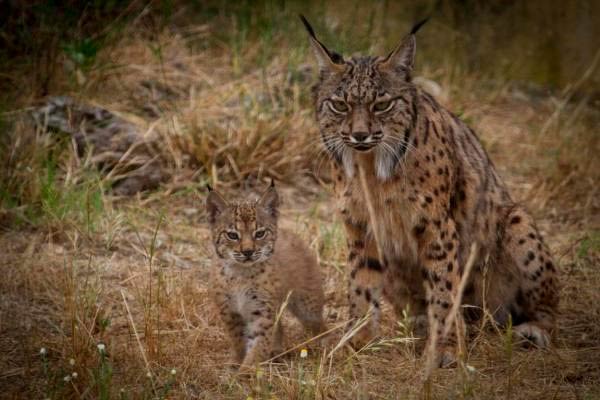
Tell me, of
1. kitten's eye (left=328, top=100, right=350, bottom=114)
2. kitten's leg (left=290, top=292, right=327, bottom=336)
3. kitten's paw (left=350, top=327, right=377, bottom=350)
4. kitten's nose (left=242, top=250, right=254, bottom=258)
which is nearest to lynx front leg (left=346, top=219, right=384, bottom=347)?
kitten's paw (left=350, top=327, right=377, bottom=350)

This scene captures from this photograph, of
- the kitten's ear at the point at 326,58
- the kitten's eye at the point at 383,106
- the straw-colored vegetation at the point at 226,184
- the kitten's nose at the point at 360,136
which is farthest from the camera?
the kitten's ear at the point at 326,58

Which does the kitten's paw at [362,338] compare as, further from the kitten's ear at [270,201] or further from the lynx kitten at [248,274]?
the kitten's ear at [270,201]

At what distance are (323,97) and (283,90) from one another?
10.4 ft

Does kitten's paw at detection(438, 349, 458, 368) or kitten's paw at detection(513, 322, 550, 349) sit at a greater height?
kitten's paw at detection(513, 322, 550, 349)

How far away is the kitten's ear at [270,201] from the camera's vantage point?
5.50m

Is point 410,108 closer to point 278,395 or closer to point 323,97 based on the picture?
point 323,97

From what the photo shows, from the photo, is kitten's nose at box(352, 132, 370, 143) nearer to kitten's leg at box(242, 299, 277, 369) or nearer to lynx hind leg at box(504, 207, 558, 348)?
kitten's leg at box(242, 299, 277, 369)

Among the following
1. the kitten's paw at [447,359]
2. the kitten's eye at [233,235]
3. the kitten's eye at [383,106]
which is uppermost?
the kitten's eye at [383,106]

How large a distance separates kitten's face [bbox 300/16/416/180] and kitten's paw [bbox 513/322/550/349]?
4.10ft

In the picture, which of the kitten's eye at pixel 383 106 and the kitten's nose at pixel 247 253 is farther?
the kitten's nose at pixel 247 253

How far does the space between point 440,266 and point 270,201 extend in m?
1.03

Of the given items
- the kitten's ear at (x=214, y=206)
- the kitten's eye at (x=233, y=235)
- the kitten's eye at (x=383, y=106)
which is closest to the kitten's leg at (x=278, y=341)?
the kitten's eye at (x=233, y=235)

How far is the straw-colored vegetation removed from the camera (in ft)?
15.7

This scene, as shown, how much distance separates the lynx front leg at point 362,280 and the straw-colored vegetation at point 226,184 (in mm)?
206
